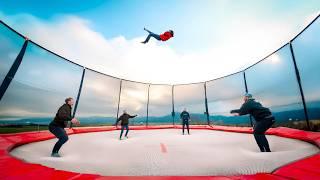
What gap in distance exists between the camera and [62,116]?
11.9ft

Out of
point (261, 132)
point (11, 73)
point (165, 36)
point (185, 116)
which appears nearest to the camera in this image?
point (261, 132)

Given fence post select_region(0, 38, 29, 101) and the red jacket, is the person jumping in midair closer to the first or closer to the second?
the red jacket

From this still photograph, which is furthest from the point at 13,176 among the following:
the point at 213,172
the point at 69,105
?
the point at 69,105

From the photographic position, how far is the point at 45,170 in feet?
5.47

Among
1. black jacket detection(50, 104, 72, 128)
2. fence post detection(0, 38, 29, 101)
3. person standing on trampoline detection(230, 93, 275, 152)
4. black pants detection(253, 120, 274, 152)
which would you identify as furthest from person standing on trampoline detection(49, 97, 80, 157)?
black pants detection(253, 120, 274, 152)

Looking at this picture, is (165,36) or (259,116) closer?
(259,116)

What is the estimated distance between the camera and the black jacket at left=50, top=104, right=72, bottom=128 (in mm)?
3625

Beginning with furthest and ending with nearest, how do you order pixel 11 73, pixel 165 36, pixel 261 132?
1. pixel 165 36
2. pixel 11 73
3. pixel 261 132

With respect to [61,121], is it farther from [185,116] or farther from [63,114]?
[185,116]

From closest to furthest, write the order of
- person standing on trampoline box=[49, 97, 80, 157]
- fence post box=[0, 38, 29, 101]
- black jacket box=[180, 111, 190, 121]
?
person standing on trampoline box=[49, 97, 80, 157]
fence post box=[0, 38, 29, 101]
black jacket box=[180, 111, 190, 121]

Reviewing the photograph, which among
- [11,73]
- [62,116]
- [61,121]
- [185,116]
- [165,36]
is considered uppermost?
[165,36]

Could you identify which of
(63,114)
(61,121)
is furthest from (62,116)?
(61,121)

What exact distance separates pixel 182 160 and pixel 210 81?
940 centimetres

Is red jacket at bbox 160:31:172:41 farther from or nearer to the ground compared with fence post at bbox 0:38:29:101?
farther from the ground
